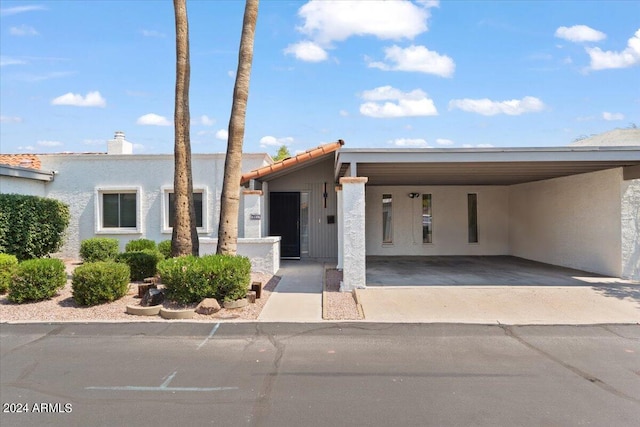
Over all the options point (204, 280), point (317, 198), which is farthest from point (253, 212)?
point (204, 280)

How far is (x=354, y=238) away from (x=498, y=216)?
978 cm

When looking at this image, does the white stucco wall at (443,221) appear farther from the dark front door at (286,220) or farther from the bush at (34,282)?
the bush at (34,282)

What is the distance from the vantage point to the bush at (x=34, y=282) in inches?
312

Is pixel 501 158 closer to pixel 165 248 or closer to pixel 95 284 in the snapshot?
pixel 95 284

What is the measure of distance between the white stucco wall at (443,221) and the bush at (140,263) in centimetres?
840

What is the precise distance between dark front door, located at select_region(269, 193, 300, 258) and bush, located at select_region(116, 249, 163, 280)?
535 centimetres

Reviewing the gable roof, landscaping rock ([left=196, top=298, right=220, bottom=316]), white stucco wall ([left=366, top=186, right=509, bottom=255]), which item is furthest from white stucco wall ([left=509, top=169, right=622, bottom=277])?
landscaping rock ([left=196, top=298, right=220, bottom=316])

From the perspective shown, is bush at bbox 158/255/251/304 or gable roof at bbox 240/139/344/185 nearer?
bush at bbox 158/255/251/304

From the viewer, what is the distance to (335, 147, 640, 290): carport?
9148 mm

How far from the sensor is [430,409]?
3.94 m

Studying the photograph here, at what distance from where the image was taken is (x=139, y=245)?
13.2 metres

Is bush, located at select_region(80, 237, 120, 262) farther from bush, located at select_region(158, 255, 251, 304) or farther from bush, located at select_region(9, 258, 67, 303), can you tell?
bush, located at select_region(158, 255, 251, 304)

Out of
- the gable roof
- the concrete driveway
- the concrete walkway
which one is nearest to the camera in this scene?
the concrete driveway

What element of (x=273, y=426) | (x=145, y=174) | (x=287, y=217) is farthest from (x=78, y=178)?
(x=273, y=426)
